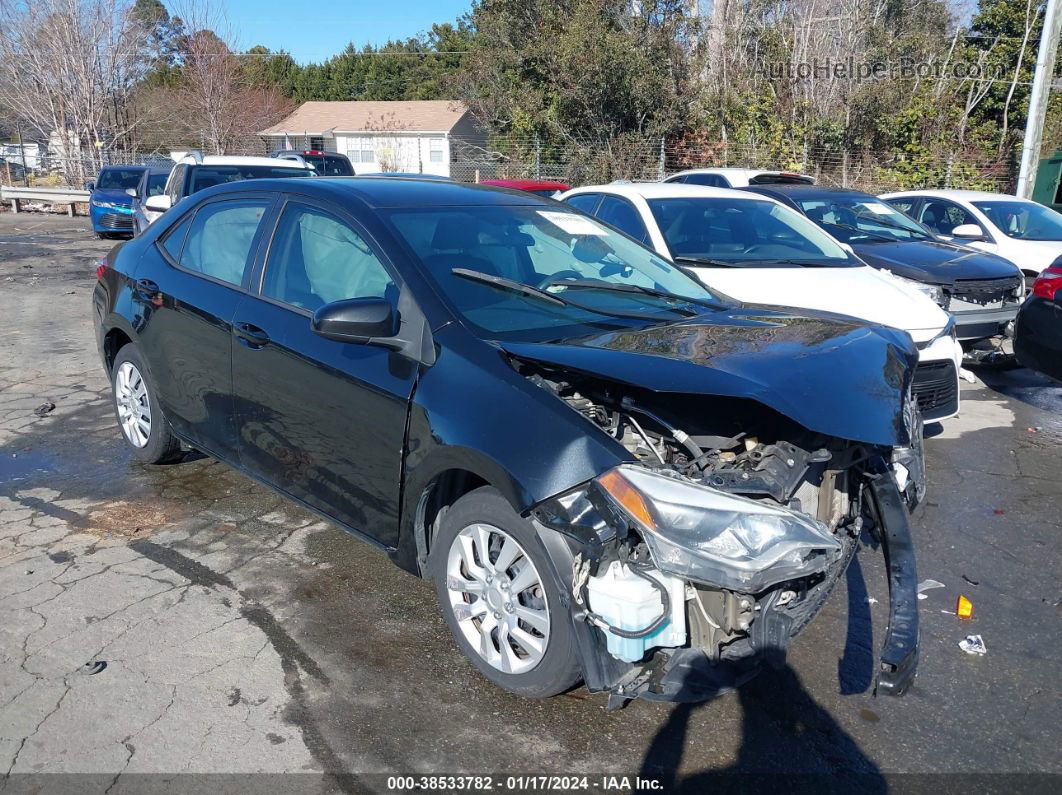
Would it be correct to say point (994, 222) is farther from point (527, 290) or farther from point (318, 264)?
point (318, 264)

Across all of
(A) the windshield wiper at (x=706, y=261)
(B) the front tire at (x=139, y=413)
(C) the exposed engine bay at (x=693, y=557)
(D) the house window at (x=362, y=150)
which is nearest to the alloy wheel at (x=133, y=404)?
(B) the front tire at (x=139, y=413)

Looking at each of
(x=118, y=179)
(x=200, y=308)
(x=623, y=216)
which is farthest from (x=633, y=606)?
(x=118, y=179)

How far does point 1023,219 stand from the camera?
1111cm

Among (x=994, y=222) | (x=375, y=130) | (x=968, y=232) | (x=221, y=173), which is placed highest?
(x=375, y=130)

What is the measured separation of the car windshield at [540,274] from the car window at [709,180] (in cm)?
788

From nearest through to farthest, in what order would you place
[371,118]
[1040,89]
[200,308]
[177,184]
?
[200,308], [177,184], [1040,89], [371,118]

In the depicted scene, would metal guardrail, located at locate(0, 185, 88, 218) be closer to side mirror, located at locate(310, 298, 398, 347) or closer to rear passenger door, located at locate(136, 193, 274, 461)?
rear passenger door, located at locate(136, 193, 274, 461)

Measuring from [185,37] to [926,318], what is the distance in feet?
130

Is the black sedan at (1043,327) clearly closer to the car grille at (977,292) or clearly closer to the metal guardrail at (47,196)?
the car grille at (977,292)

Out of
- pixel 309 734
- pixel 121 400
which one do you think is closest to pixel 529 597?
pixel 309 734

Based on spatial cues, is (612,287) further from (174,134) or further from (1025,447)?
(174,134)

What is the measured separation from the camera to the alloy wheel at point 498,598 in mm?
3064

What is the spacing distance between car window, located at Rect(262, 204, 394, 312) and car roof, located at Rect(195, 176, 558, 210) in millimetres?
122

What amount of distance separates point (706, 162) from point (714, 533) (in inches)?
903
